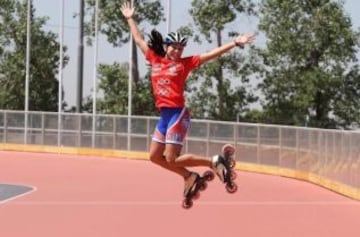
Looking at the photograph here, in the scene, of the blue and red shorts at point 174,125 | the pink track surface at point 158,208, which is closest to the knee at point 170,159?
the blue and red shorts at point 174,125

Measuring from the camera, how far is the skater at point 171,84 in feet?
33.3

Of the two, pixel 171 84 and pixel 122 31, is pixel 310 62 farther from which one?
pixel 171 84

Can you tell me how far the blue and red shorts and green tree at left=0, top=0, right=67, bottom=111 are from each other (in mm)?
37863

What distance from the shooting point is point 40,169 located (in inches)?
1160

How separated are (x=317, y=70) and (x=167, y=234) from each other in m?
26.5

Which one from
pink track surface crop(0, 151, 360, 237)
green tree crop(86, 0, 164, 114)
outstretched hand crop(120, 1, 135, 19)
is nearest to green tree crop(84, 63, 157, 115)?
green tree crop(86, 0, 164, 114)

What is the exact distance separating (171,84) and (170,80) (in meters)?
0.05

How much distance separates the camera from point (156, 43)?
34.3 ft

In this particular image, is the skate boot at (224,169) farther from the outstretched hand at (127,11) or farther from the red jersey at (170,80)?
the outstretched hand at (127,11)

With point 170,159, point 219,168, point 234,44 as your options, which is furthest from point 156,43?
point 219,168

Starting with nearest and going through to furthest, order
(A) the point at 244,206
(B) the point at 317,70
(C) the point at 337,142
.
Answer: (A) the point at 244,206 < (C) the point at 337,142 < (B) the point at 317,70

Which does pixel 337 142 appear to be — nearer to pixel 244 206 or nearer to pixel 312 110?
pixel 244 206

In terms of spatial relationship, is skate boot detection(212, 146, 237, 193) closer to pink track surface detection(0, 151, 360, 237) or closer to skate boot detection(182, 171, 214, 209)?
skate boot detection(182, 171, 214, 209)

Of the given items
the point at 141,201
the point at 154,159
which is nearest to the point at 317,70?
the point at 141,201
